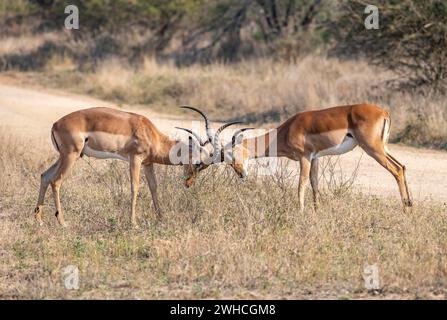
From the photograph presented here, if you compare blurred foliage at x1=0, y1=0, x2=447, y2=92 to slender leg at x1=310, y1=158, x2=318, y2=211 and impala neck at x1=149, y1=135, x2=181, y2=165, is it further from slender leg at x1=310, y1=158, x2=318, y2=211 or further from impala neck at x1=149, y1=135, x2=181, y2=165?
impala neck at x1=149, y1=135, x2=181, y2=165

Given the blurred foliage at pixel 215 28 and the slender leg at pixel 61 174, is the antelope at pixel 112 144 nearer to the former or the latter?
the slender leg at pixel 61 174

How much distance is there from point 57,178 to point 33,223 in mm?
512

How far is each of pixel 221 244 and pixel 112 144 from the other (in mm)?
1792

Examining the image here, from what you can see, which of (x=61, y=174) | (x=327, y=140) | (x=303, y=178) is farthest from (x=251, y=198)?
(x=61, y=174)

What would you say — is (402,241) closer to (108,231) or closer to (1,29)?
(108,231)

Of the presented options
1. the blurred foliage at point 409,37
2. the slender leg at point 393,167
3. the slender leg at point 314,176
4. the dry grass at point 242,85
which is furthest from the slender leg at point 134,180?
the blurred foliage at point 409,37

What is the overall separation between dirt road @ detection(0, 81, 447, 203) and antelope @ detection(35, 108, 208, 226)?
2.54 meters

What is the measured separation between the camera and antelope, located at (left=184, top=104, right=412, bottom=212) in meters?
8.54

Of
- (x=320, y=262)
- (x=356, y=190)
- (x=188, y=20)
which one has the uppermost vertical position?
(x=188, y=20)

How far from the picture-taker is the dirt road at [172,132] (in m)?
10.1

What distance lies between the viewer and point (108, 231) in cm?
813

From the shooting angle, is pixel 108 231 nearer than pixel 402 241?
No

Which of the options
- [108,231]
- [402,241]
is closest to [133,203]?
[108,231]

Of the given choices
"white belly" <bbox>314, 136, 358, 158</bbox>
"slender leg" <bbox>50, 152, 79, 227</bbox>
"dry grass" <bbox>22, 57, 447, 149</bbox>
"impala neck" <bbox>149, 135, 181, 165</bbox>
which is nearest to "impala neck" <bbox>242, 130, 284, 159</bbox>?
"white belly" <bbox>314, 136, 358, 158</bbox>
